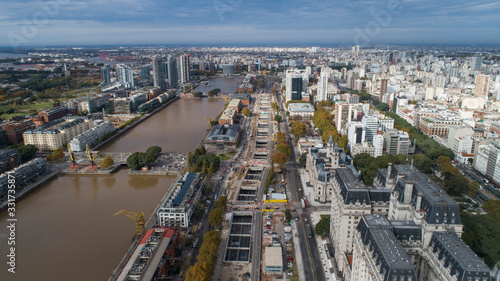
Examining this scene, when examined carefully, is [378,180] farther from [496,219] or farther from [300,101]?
[300,101]

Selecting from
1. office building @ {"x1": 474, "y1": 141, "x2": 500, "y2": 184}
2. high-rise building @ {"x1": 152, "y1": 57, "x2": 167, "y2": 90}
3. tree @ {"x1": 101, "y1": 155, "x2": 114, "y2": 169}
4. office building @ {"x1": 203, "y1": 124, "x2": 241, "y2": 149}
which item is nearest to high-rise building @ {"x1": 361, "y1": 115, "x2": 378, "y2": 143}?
office building @ {"x1": 474, "y1": 141, "x2": 500, "y2": 184}

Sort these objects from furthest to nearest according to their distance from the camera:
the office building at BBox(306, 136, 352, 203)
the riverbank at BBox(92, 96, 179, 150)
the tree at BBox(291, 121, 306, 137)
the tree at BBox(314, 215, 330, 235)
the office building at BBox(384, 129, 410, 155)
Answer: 1. the tree at BBox(291, 121, 306, 137)
2. the riverbank at BBox(92, 96, 179, 150)
3. the office building at BBox(384, 129, 410, 155)
4. the office building at BBox(306, 136, 352, 203)
5. the tree at BBox(314, 215, 330, 235)

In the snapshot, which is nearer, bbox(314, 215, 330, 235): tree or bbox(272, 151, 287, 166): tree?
bbox(314, 215, 330, 235): tree

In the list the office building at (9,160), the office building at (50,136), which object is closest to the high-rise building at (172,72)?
the office building at (50,136)

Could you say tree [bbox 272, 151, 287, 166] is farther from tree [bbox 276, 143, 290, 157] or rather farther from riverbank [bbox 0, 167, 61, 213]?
riverbank [bbox 0, 167, 61, 213]

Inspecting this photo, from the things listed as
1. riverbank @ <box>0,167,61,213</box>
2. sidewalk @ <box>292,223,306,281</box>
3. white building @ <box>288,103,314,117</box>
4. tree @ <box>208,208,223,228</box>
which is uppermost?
white building @ <box>288,103,314,117</box>

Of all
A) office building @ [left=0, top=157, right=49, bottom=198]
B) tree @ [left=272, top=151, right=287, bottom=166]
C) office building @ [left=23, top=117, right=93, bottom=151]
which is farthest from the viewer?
office building @ [left=23, top=117, right=93, bottom=151]

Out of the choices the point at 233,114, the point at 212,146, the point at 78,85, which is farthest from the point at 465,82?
the point at 78,85

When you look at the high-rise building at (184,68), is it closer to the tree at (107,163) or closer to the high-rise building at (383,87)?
the high-rise building at (383,87)
